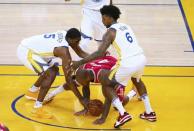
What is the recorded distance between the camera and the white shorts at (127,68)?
22.8ft

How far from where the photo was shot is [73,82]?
7.36 meters

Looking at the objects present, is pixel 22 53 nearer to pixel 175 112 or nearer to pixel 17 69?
pixel 17 69

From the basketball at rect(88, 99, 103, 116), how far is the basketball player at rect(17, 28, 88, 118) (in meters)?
0.13

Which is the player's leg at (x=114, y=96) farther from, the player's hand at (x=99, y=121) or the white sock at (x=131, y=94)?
the white sock at (x=131, y=94)

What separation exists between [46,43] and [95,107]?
1.12 meters

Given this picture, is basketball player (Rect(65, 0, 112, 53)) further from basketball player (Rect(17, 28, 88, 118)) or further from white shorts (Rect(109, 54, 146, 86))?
white shorts (Rect(109, 54, 146, 86))

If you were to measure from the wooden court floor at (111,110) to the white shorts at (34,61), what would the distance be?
563 millimetres

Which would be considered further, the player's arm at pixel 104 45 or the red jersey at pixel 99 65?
the red jersey at pixel 99 65

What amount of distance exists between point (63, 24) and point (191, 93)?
177 inches

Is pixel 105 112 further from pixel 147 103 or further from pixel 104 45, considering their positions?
pixel 104 45

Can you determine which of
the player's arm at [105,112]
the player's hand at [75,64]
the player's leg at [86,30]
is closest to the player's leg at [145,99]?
the player's arm at [105,112]

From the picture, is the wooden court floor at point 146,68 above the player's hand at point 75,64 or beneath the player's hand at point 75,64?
beneath

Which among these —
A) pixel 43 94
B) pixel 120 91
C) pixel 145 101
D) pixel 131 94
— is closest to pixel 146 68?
pixel 131 94

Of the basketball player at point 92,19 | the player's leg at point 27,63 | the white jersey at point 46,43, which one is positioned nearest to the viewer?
the white jersey at point 46,43
